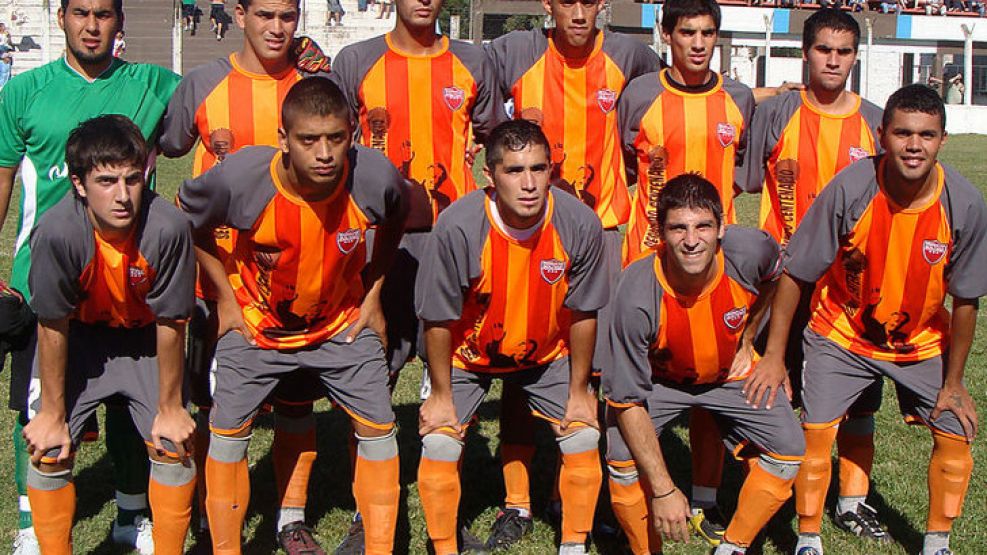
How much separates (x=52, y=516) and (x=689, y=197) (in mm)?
2762

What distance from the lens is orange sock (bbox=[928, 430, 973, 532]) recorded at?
4.55 m

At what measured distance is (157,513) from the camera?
4.22 meters

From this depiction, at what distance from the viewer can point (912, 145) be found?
172 inches

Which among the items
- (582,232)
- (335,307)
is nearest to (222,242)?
(335,307)

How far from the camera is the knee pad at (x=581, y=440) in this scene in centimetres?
450

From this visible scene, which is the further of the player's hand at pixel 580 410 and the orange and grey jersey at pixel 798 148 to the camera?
the orange and grey jersey at pixel 798 148

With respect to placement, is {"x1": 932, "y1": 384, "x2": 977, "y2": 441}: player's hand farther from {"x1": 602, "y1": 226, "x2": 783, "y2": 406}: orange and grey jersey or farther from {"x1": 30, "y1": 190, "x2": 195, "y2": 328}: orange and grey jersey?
{"x1": 30, "y1": 190, "x2": 195, "y2": 328}: orange and grey jersey

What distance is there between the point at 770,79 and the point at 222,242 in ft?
117

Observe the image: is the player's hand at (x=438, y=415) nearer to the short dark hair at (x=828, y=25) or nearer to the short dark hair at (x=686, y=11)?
the short dark hair at (x=686, y=11)

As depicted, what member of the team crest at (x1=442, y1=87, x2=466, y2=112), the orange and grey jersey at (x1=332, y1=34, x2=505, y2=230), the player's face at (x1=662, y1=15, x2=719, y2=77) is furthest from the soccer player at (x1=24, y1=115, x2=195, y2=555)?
the player's face at (x1=662, y1=15, x2=719, y2=77)

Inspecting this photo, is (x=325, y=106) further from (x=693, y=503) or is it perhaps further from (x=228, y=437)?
(x=693, y=503)

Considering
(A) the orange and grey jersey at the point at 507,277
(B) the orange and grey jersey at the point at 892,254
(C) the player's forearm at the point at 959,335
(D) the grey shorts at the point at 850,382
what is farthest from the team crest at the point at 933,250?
(A) the orange and grey jersey at the point at 507,277

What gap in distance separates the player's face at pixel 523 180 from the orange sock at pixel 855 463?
2032 mm

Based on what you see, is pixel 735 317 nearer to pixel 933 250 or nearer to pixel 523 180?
pixel 933 250
